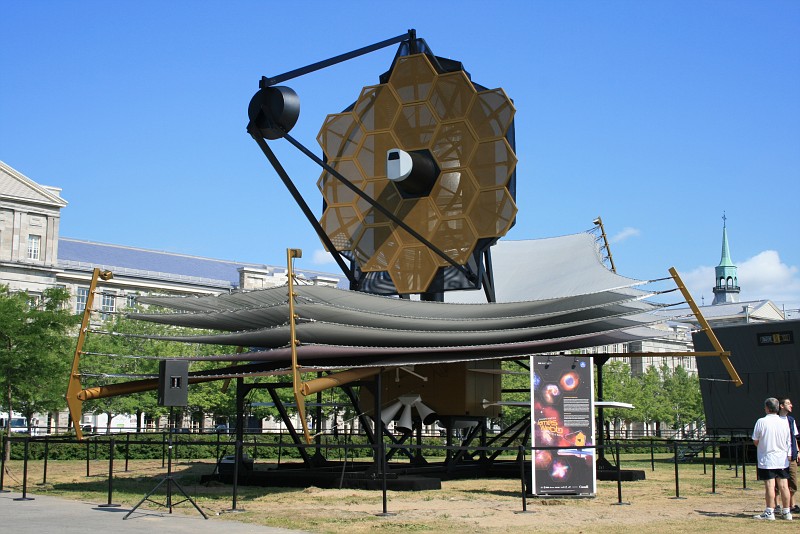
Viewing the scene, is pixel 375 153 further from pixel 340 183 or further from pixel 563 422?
pixel 563 422

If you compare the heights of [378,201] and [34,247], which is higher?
[34,247]

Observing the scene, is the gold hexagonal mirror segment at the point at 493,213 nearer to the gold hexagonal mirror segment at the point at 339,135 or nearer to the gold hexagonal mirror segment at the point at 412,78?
the gold hexagonal mirror segment at the point at 412,78

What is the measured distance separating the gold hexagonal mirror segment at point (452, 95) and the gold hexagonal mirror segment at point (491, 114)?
0.92 ft

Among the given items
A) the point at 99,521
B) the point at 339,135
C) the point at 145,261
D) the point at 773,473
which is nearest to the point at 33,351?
the point at 339,135

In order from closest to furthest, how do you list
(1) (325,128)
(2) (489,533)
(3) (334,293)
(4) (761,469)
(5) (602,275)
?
(2) (489,533) < (4) (761,469) < (3) (334,293) < (5) (602,275) < (1) (325,128)

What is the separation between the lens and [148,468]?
121ft

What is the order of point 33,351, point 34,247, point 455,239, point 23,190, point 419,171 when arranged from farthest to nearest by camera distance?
point 34,247
point 23,190
point 33,351
point 455,239
point 419,171

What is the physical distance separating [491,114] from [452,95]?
1466 mm

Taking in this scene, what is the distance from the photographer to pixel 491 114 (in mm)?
29906

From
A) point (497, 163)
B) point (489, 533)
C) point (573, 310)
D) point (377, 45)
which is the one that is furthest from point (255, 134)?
point (489, 533)

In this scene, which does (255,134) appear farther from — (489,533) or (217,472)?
(489,533)

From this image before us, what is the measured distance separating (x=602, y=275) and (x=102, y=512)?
609 inches

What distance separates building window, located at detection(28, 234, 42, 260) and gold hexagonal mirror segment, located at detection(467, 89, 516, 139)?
7557 centimetres

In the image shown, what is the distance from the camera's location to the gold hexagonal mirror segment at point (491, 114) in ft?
97.5
